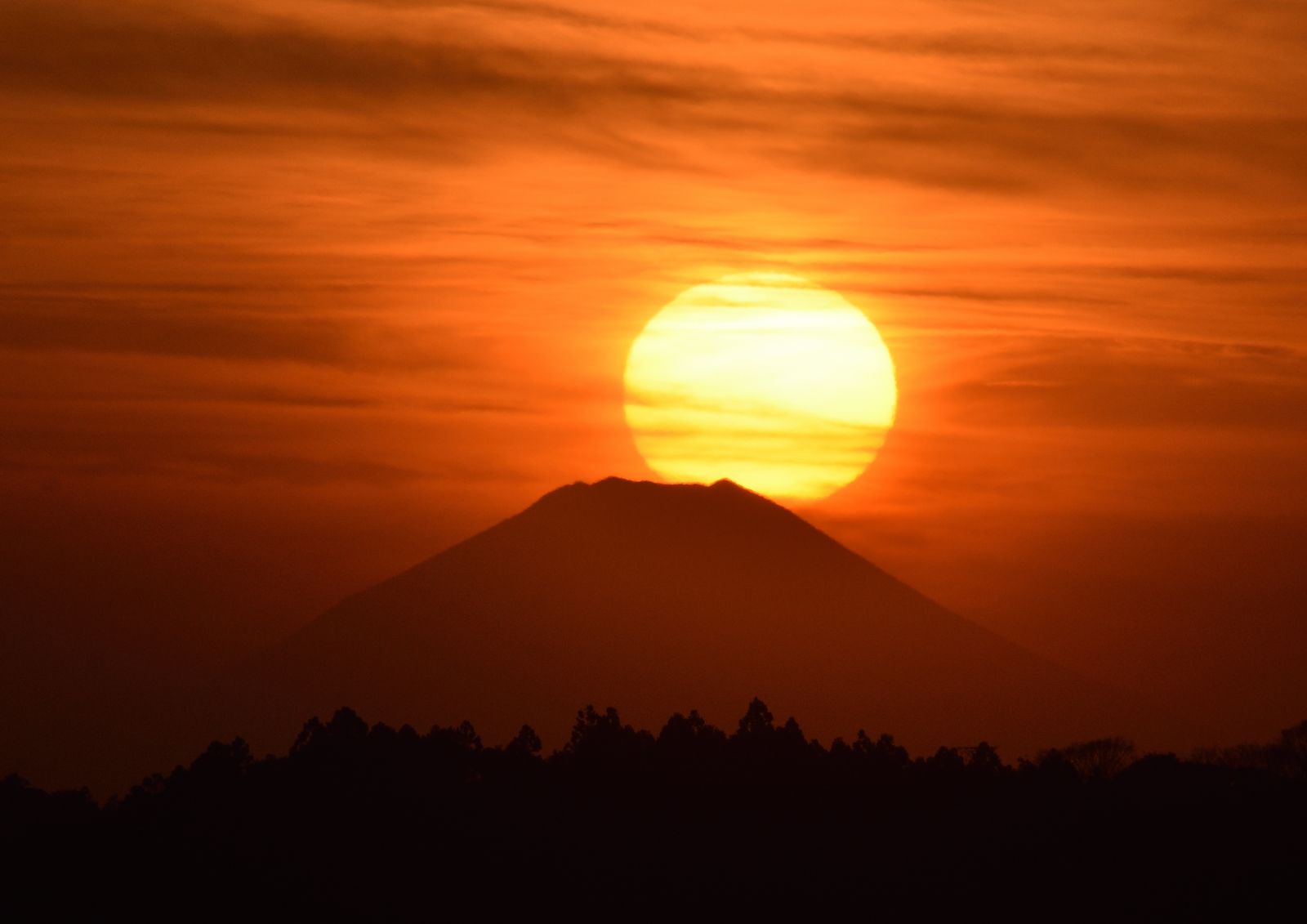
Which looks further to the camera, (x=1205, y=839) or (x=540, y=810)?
(x=540, y=810)

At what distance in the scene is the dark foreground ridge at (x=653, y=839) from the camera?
155 ft

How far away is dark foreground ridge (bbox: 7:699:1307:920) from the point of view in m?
47.2

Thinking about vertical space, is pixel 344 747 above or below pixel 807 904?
above

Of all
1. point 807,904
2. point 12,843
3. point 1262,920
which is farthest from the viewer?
point 12,843

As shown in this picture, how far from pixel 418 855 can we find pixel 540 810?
5.36 metres

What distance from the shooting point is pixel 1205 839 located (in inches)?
1913

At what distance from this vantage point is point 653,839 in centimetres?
5141

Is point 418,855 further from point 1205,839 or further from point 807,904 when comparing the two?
point 1205,839

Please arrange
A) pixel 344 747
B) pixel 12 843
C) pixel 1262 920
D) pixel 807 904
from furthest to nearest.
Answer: pixel 344 747 < pixel 12 843 < pixel 807 904 < pixel 1262 920

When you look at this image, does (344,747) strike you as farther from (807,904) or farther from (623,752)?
(807,904)

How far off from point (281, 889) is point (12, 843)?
38.1 feet

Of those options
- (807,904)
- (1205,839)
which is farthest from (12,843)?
(1205,839)

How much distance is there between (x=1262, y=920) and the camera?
44844mm

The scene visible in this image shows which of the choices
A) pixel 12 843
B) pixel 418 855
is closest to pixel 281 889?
pixel 418 855
